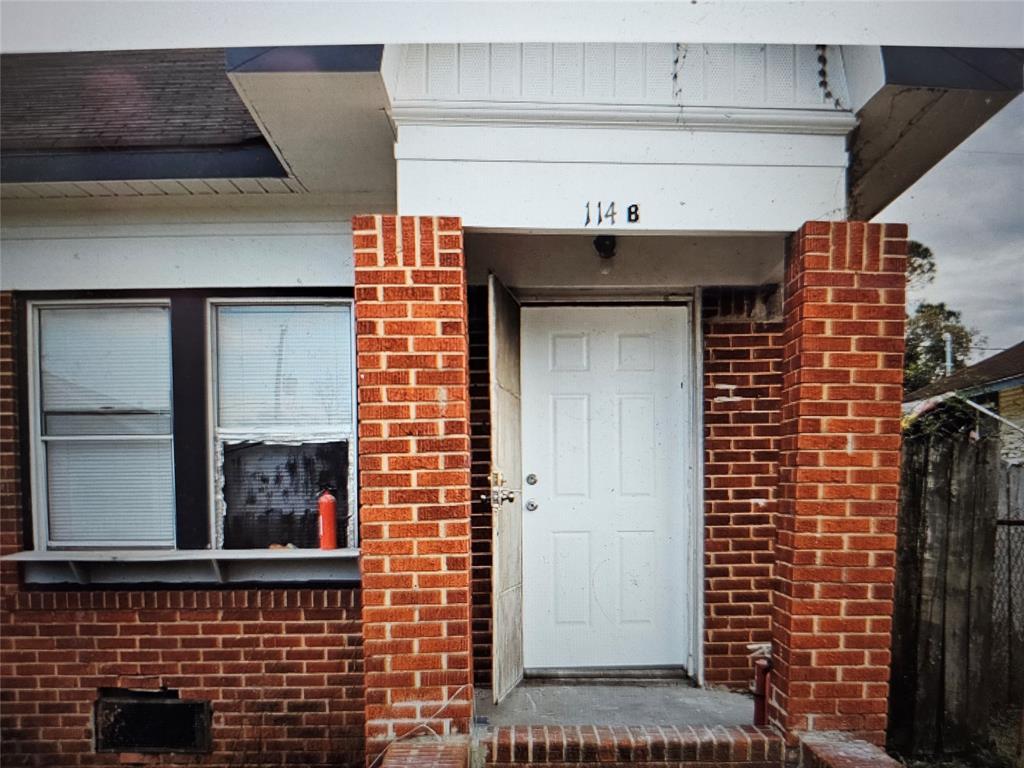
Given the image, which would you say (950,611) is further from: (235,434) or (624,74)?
(235,434)

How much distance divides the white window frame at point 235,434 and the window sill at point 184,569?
0.14m

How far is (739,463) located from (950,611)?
1260 millimetres

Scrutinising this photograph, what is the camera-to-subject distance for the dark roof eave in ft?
10.2

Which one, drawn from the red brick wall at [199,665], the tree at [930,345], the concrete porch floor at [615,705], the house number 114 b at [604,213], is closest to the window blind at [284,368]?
the red brick wall at [199,665]

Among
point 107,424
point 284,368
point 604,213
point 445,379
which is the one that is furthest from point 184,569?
point 604,213

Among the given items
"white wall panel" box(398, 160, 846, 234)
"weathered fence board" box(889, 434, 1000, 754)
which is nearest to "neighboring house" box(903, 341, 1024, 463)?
"weathered fence board" box(889, 434, 1000, 754)

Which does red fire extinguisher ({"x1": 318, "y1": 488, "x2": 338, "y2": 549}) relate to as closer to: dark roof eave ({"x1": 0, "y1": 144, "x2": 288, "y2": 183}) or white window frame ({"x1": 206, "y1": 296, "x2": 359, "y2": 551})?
white window frame ({"x1": 206, "y1": 296, "x2": 359, "y2": 551})

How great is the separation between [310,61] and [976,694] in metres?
4.27

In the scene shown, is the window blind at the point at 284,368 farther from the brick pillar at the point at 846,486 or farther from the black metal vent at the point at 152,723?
the brick pillar at the point at 846,486

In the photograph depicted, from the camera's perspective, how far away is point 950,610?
10.7 ft

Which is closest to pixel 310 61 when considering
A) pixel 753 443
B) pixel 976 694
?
pixel 753 443

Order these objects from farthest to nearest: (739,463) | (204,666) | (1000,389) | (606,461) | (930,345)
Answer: (930,345) → (1000,389) → (606,461) → (739,463) → (204,666)

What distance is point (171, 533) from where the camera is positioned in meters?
3.56

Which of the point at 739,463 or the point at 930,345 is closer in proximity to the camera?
the point at 739,463
